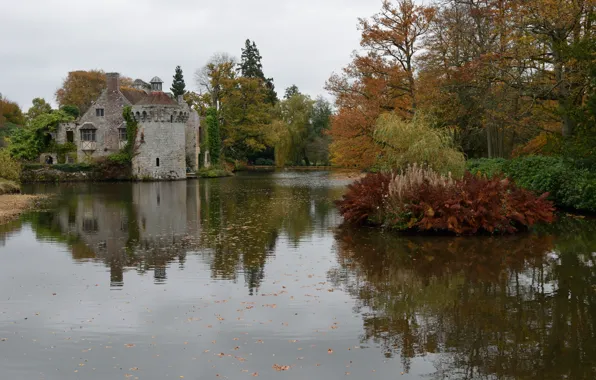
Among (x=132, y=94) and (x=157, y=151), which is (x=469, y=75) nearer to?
(x=157, y=151)

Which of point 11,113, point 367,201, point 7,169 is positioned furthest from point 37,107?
point 367,201

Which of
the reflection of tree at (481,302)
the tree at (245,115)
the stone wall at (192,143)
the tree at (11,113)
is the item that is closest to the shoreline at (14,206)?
the reflection of tree at (481,302)

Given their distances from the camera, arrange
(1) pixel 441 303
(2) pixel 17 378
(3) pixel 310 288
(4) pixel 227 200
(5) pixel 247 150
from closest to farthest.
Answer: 1. (2) pixel 17 378
2. (1) pixel 441 303
3. (3) pixel 310 288
4. (4) pixel 227 200
5. (5) pixel 247 150

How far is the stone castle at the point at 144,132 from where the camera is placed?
46.3m

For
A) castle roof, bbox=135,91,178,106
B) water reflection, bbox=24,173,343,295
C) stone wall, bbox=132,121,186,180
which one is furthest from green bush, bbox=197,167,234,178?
water reflection, bbox=24,173,343,295

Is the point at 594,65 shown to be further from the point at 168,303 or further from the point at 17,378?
the point at 17,378

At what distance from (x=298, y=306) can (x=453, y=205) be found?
22.6 feet

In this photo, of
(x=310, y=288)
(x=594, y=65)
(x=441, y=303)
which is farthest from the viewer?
(x=594, y=65)

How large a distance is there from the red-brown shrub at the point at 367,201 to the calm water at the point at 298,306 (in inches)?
40.2

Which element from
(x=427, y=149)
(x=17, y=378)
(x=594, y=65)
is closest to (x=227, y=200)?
(x=427, y=149)

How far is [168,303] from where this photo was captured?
8.48 meters

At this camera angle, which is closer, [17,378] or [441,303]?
[17,378]

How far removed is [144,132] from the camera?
46.6 meters

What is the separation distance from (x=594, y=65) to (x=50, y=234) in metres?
17.0
